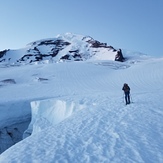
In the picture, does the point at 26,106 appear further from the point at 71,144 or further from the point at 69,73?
the point at 69,73

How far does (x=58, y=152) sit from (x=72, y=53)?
83.2 meters

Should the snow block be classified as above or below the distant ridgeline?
below

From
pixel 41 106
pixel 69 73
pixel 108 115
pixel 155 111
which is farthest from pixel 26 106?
pixel 69 73

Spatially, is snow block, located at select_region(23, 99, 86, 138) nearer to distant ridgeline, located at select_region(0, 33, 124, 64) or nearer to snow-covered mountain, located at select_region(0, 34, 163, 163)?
snow-covered mountain, located at select_region(0, 34, 163, 163)

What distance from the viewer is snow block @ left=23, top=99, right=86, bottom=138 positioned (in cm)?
1475

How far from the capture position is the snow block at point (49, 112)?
14.7m

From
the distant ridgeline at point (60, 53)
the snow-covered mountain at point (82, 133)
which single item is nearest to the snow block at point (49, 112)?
the snow-covered mountain at point (82, 133)

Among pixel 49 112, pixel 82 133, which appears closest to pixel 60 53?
pixel 49 112

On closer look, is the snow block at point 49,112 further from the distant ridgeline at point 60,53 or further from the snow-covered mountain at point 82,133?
the distant ridgeline at point 60,53

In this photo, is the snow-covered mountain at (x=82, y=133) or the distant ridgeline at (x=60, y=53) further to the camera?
the distant ridgeline at (x=60, y=53)

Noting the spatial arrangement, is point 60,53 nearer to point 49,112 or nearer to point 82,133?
point 49,112

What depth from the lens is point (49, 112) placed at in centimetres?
1638

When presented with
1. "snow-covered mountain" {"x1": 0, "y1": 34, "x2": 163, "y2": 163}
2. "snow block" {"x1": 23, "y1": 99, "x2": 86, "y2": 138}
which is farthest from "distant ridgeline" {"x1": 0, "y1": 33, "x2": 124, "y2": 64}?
"snow-covered mountain" {"x1": 0, "y1": 34, "x2": 163, "y2": 163}

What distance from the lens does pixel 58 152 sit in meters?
6.26
